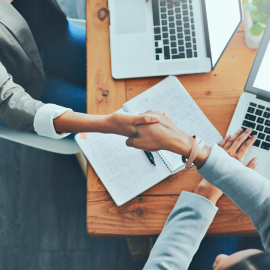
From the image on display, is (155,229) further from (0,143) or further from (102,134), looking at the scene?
(0,143)

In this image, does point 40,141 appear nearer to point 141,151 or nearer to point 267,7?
point 141,151

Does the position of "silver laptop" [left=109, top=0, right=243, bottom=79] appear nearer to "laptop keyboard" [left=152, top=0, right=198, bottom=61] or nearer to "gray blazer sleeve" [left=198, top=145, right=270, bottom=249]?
"laptop keyboard" [left=152, top=0, right=198, bottom=61]

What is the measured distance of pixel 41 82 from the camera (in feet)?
2.85

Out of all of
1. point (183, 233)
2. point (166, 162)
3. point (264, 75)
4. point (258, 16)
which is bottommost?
point (183, 233)

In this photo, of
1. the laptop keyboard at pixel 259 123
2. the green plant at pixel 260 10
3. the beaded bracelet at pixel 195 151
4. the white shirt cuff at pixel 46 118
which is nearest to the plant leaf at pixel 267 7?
the green plant at pixel 260 10

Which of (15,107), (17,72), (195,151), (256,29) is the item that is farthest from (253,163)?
(17,72)

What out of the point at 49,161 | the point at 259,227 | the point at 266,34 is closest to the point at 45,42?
the point at 49,161

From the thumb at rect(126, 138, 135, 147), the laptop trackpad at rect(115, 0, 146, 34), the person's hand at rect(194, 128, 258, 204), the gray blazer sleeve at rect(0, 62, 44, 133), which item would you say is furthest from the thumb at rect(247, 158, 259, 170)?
the gray blazer sleeve at rect(0, 62, 44, 133)

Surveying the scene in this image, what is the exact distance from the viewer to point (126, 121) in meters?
0.69

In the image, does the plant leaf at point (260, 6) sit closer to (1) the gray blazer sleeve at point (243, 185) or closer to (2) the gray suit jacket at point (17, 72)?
(1) the gray blazer sleeve at point (243, 185)

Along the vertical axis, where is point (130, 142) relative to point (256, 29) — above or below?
below

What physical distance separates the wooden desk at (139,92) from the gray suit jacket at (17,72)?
190mm

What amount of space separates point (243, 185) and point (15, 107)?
671 mm

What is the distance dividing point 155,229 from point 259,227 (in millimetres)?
281
